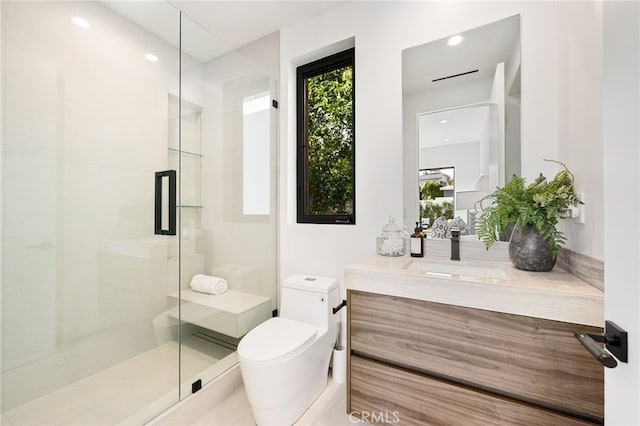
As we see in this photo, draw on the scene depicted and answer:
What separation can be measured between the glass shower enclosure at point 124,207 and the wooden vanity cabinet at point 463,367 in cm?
101

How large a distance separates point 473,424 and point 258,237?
1.62 m

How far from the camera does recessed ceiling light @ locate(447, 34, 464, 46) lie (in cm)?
155

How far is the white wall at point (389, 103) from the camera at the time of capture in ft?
3.94

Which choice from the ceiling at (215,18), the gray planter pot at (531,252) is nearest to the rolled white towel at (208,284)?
the ceiling at (215,18)

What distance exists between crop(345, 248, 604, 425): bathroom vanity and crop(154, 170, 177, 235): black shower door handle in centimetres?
112

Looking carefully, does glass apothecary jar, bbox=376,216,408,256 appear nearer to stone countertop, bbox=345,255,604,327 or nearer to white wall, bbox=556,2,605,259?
stone countertop, bbox=345,255,604,327

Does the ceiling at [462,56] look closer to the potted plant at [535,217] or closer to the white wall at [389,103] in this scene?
the white wall at [389,103]

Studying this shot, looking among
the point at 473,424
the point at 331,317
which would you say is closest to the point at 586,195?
the point at 473,424

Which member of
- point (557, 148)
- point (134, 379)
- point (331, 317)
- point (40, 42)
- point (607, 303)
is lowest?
point (134, 379)

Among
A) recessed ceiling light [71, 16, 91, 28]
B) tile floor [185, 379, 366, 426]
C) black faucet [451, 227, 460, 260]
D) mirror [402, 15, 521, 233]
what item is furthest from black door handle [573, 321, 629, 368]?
recessed ceiling light [71, 16, 91, 28]

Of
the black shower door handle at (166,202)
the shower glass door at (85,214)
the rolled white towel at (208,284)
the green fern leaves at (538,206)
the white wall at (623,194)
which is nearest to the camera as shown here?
A: the white wall at (623,194)

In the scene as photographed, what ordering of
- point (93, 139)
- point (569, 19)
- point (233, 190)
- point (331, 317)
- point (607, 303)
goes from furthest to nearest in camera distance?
point (233, 190), point (331, 317), point (93, 139), point (569, 19), point (607, 303)

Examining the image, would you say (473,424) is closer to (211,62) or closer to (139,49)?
(211,62)

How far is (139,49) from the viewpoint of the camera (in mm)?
1715
